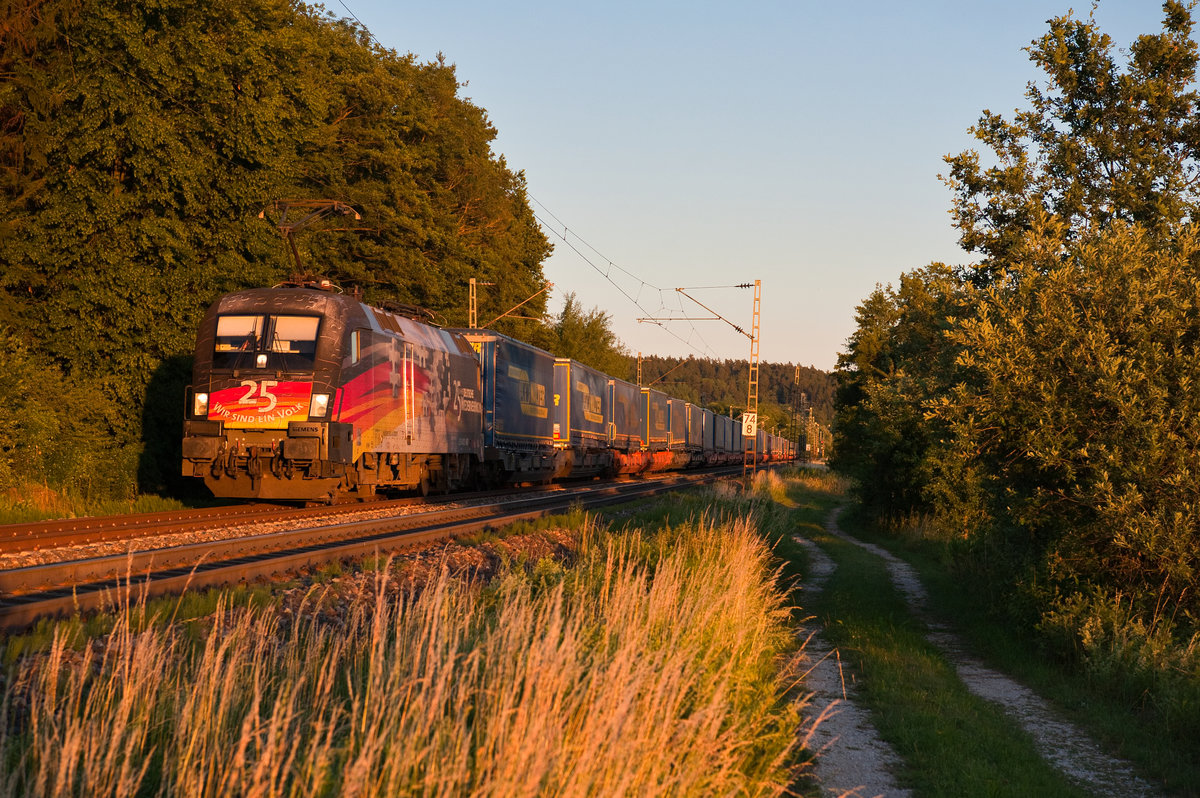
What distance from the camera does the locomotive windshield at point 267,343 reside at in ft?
59.2

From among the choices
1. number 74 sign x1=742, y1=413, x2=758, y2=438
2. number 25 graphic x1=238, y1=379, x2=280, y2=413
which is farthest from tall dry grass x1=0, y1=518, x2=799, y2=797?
number 74 sign x1=742, y1=413, x2=758, y2=438

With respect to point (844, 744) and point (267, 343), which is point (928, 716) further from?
point (267, 343)

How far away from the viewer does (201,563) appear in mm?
11258

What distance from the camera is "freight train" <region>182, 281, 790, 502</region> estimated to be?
1795cm

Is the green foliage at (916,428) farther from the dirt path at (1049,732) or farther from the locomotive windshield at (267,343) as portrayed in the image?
the locomotive windshield at (267,343)

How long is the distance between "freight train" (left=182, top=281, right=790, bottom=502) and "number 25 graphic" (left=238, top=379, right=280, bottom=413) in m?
0.02

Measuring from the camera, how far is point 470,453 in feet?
86.5

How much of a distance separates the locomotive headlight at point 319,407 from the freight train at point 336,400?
0.08 feet

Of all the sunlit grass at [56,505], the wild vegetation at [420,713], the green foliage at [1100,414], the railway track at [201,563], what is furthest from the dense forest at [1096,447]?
the sunlit grass at [56,505]

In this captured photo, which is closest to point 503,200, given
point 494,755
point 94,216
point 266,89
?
point 266,89

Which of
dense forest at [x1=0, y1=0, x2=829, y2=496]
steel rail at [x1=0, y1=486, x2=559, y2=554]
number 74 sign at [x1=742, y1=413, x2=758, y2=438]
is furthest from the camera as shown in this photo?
number 74 sign at [x1=742, y1=413, x2=758, y2=438]

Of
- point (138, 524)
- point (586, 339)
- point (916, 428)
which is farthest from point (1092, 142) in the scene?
point (586, 339)

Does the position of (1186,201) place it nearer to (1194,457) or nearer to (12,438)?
(1194,457)

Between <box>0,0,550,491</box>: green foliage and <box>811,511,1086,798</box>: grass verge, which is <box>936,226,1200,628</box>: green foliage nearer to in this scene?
<box>811,511,1086,798</box>: grass verge
